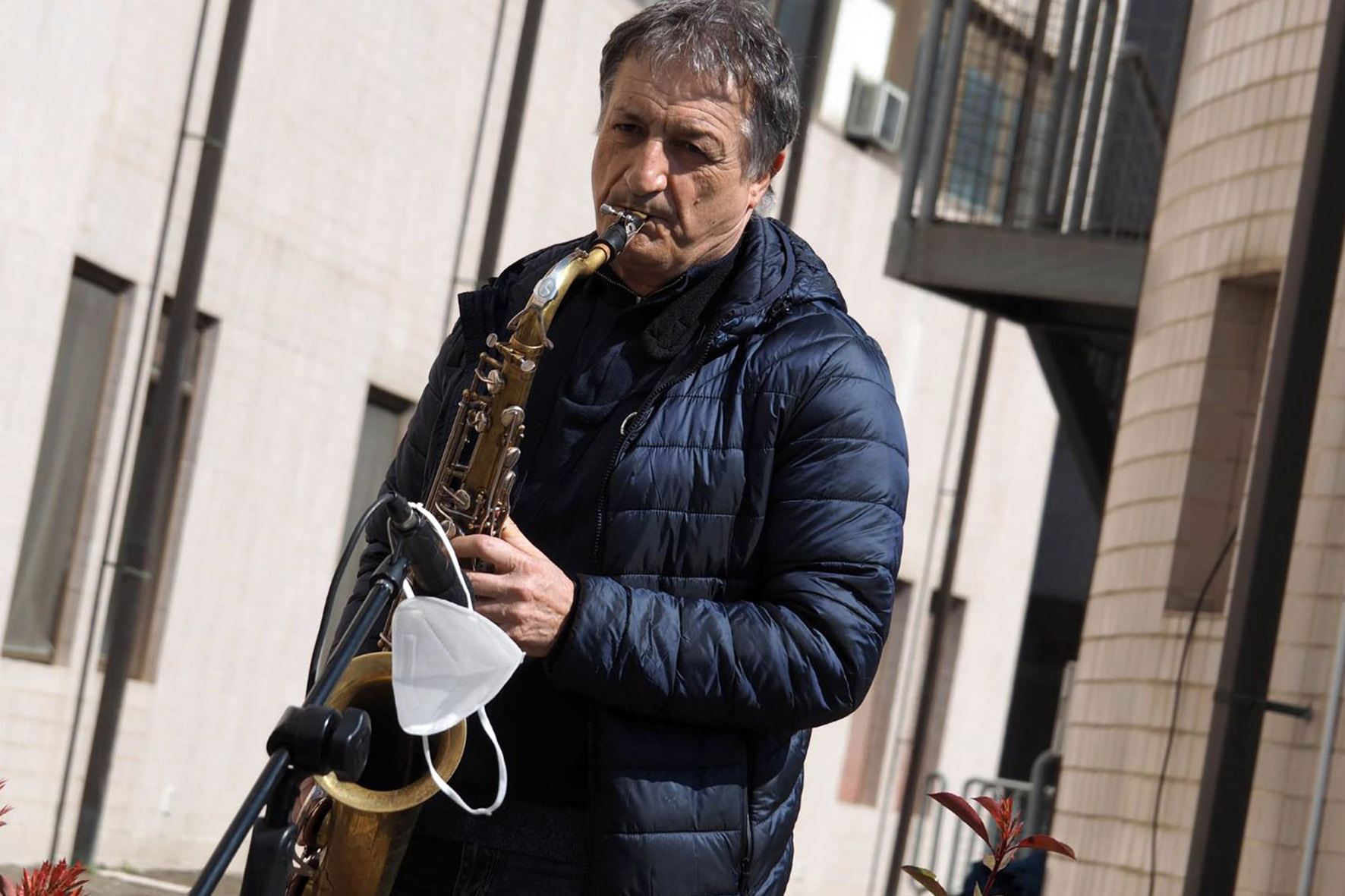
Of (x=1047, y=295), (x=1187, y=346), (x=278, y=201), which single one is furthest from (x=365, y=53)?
(x=1187, y=346)

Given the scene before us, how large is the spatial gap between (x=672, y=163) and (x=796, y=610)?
671 mm

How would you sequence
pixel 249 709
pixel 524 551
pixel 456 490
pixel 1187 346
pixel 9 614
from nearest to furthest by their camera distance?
pixel 524 551, pixel 456 490, pixel 1187 346, pixel 9 614, pixel 249 709

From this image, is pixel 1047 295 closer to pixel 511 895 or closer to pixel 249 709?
pixel 249 709

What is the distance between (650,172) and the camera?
3.17 m

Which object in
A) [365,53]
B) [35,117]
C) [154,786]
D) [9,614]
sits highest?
[365,53]

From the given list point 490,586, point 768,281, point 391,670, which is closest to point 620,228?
point 768,281

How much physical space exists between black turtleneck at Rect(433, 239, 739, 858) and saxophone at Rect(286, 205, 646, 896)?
0.05 meters

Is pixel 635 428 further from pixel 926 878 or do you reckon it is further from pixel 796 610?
pixel 926 878

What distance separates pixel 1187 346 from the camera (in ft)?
30.3

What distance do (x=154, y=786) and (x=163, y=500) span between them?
1714 mm

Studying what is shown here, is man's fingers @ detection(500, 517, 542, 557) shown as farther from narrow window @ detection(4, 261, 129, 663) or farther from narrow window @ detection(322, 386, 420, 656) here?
narrow window @ detection(322, 386, 420, 656)

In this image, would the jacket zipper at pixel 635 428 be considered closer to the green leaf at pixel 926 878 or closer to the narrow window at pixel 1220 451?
the green leaf at pixel 926 878

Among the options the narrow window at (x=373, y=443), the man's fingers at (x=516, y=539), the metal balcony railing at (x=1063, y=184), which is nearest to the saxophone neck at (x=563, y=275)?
the man's fingers at (x=516, y=539)

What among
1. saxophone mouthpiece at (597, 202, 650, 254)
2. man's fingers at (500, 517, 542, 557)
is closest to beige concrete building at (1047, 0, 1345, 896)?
saxophone mouthpiece at (597, 202, 650, 254)
